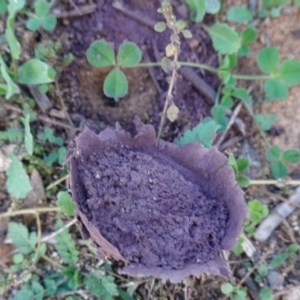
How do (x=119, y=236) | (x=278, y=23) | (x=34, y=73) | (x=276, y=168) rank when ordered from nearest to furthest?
1. (x=119, y=236)
2. (x=34, y=73)
3. (x=276, y=168)
4. (x=278, y=23)

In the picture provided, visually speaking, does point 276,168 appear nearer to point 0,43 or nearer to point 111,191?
point 111,191

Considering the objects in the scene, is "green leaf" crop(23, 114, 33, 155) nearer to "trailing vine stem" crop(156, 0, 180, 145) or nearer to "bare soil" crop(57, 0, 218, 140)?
"bare soil" crop(57, 0, 218, 140)

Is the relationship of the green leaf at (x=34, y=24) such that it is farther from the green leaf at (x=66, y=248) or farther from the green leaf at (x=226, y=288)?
the green leaf at (x=226, y=288)

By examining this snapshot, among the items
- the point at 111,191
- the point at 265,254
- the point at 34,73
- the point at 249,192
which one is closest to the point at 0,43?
the point at 34,73

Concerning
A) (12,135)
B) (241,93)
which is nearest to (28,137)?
(12,135)

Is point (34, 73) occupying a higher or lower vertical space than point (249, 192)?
higher

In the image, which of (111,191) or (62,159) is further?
(62,159)

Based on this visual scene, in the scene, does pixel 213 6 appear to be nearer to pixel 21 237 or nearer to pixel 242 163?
pixel 242 163
